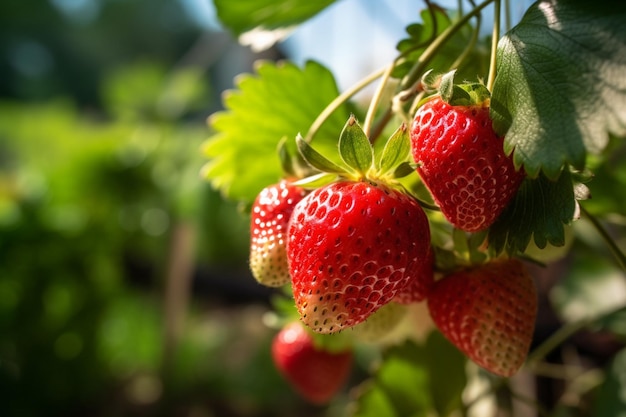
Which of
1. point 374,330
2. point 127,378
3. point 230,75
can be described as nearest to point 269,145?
point 374,330

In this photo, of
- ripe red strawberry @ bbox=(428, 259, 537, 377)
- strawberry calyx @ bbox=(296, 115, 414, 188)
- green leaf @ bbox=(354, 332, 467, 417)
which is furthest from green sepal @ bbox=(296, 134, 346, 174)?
green leaf @ bbox=(354, 332, 467, 417)

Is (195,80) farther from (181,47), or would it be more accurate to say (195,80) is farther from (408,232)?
(181,47)

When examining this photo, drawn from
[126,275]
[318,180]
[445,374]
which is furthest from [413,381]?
[126,275]

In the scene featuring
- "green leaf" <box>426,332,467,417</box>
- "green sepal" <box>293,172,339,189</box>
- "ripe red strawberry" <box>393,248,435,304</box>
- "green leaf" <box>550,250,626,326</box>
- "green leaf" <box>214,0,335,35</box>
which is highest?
"green leaf" <box>214,0,335,35</box>

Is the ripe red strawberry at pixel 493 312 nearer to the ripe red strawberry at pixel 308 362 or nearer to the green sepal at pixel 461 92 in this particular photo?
the green sepal at pixel 461 92

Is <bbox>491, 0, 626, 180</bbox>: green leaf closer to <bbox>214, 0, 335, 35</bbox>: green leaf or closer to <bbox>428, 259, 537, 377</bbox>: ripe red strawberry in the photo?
<bbox>428, 259, 537, 377</bbox>: ripe red strawberry

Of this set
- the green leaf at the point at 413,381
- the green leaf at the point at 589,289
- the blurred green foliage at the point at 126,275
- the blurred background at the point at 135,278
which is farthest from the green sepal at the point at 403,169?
the blurred green foliage at the point at 126,275
